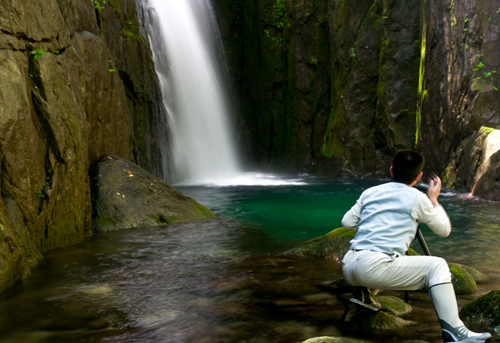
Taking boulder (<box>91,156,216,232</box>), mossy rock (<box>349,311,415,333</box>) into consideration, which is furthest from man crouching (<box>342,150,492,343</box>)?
boulder (<box>91,156,216,232</box>)

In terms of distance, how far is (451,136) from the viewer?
15141 mm

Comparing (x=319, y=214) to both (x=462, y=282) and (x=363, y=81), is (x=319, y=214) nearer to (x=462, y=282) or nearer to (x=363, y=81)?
(x=462, y=282)

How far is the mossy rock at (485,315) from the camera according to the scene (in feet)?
11.9

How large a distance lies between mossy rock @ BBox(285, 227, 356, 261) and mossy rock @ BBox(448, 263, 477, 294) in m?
1.58

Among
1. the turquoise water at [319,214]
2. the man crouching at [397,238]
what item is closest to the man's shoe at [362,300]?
the man crouching at [397,238]

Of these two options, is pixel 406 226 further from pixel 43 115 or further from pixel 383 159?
pixel 383 159

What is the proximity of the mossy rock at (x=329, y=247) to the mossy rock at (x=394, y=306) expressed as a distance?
6.66 feet

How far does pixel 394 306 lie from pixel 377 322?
0.45m

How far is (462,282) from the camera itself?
4914 mm

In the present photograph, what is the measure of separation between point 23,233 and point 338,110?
675 inches

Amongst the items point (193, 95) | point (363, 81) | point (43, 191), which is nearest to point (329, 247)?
point (43, 191)

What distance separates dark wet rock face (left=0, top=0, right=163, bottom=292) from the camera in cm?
585

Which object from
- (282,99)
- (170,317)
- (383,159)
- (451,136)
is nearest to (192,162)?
(282,99)

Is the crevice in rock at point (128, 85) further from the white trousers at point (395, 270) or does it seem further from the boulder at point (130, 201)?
the white trousers at point (395, 270)
